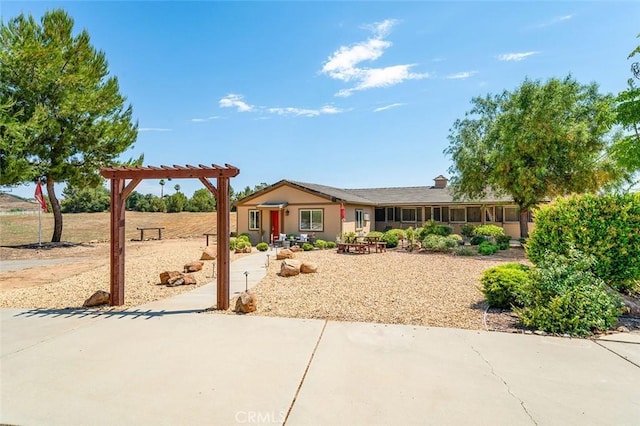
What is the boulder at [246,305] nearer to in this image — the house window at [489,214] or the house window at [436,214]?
the house window at [436,214]

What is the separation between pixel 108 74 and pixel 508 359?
27498mm

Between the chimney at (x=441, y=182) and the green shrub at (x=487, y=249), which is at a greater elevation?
the chimney at (x=441, y=182)

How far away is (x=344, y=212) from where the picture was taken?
1975 cm

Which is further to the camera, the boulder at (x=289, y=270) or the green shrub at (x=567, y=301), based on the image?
the boulder at (x=289, y=270)

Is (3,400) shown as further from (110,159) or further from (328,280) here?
(110,159)

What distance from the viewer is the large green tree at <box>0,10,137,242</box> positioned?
18000 mm

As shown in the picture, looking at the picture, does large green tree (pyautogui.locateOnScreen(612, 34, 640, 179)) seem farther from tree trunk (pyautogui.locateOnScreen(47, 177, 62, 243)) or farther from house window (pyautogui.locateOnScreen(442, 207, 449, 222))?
tree trunk (pyautogui.locateOnScreen(47, 177, 62, 243))

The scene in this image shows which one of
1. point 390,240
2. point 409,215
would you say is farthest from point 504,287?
point 409,215

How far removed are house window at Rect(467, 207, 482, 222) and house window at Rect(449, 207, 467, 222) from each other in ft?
0.98

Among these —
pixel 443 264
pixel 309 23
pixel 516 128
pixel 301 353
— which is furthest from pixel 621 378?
pixel 516 128

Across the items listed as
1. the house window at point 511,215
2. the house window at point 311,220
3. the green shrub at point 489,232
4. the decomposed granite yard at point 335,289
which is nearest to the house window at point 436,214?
the house window at point 511,215

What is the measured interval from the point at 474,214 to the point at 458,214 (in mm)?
1099

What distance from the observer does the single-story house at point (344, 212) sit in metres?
20.2

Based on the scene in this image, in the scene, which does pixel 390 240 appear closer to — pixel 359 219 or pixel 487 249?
pixel 359 219
